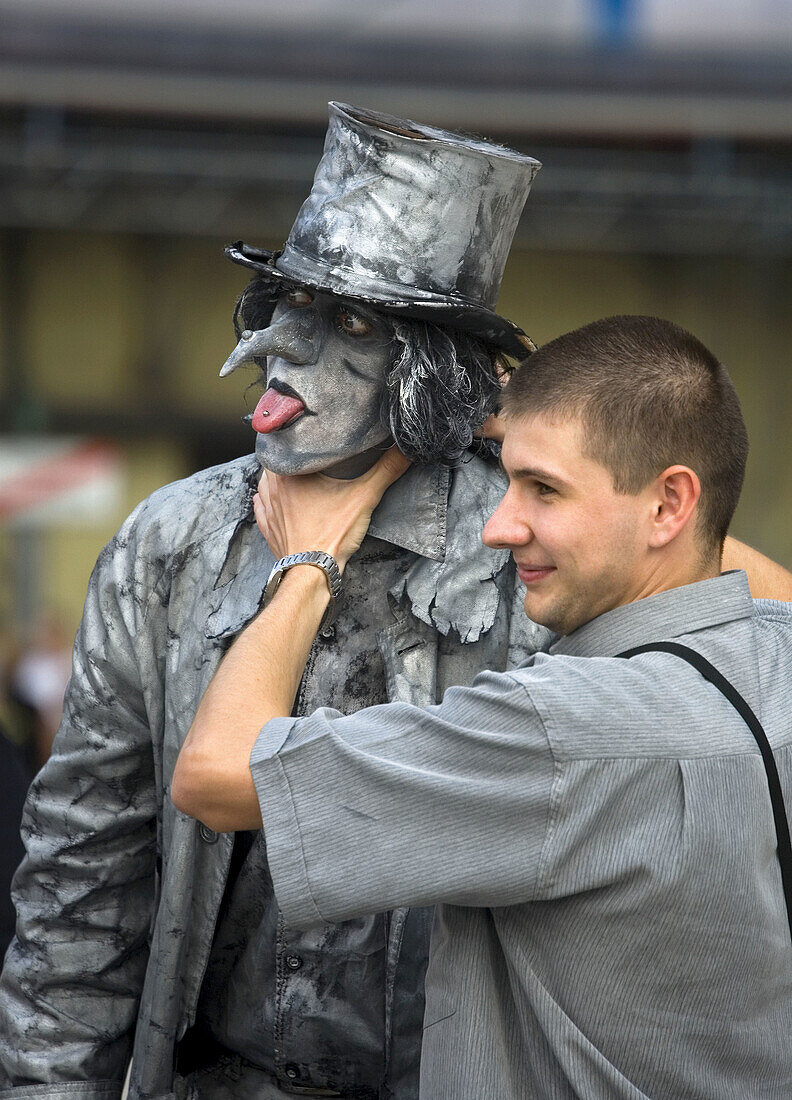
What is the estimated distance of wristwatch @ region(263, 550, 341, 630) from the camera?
6.23 ft

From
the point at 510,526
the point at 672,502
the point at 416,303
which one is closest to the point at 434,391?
the point at 416,303

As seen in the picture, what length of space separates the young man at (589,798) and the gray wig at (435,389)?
307 mm

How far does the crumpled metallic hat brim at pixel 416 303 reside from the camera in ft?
6.09

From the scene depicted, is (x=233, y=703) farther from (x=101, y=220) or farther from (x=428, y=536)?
(x=101, y=220)

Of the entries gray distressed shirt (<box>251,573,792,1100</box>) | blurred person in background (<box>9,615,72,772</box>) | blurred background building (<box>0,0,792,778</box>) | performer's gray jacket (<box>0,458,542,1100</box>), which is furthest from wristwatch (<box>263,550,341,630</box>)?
blurred background building (<box>0,0,792,778</box>)

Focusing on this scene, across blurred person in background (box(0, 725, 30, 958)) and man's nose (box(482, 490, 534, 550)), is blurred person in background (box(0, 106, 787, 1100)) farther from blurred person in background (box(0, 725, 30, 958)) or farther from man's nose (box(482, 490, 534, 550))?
blurred person in background (box(0, 725, 30, 958))

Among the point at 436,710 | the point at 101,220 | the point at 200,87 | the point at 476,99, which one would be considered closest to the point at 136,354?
the point at 101,220

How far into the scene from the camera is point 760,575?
2.12 metres

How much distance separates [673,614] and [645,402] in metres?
0.25

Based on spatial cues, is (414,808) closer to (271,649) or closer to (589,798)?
(589,798)

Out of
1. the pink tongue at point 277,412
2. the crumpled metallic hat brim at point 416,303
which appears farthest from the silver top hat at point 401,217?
the pink tongue at point 277,412

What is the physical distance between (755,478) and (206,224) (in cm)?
442

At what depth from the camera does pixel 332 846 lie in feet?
4.84

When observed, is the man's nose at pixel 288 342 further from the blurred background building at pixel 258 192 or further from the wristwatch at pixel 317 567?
the blurred background building at pixel 258 192
